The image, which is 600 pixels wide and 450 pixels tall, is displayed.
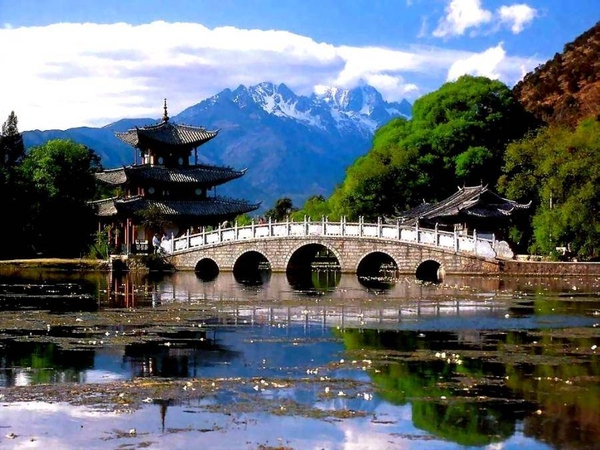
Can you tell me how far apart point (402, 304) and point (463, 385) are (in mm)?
17121

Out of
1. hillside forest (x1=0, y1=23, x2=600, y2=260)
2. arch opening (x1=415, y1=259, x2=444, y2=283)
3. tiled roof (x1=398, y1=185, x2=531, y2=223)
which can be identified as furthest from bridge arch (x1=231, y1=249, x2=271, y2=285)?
tiled roof (x1=398, y1=185, x2=531, y2=223)

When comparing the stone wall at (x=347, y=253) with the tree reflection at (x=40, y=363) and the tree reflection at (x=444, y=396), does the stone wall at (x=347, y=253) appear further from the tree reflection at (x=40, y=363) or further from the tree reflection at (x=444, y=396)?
the tree reflection at (x=40, y=363)

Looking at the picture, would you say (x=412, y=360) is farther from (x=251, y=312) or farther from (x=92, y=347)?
(x=251, y=312)

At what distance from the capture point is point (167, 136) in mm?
77875

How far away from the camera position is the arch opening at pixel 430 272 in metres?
51.7

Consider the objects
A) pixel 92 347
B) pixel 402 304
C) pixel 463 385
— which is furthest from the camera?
pixel 402 304

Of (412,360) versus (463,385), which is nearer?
(463,385)

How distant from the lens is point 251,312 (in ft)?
108

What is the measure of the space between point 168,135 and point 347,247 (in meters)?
25.5

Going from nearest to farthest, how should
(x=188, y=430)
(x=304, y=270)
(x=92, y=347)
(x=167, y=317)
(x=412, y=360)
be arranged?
(x=188, y=430) < (x=412, y=360) < (x=92, y=347) < (x=167, y=317) < (x=304, y=270)

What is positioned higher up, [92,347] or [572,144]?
[572,144]

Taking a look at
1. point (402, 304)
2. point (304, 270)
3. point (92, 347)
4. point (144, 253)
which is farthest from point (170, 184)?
point (92, 347)

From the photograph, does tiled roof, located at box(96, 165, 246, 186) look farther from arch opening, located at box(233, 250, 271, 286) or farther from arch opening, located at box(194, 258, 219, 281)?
arch opening, located at box(194, 258, 219, 281)

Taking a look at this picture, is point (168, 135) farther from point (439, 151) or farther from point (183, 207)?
point (439, 151)
